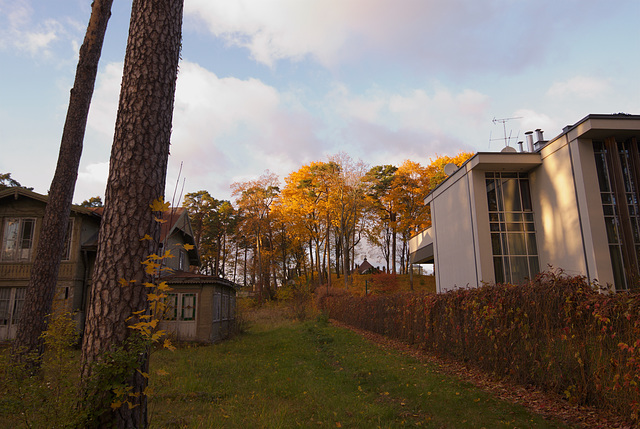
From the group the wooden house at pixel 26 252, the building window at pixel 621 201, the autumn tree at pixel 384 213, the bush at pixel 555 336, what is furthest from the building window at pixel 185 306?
the autumn tree at pixel 384 213

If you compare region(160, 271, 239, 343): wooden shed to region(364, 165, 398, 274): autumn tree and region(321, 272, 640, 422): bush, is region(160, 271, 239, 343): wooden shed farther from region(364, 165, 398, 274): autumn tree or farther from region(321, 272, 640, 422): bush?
region(364, 165, 398, 274): autumn tree

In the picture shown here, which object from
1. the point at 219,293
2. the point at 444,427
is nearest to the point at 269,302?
the point at 219,293

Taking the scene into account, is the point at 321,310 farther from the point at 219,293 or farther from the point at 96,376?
the point at 96,376

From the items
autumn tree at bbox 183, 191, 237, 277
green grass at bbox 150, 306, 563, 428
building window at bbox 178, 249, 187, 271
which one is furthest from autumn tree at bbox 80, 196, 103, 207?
green grass at bbox 150, 306, 563, 428

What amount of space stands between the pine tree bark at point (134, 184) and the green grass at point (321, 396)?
535 mm

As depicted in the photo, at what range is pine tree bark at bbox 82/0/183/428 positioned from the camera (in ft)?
10.7

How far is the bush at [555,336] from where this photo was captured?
4941 mm

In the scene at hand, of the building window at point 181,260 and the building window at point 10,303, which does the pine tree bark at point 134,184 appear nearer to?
the building window at point 10,303

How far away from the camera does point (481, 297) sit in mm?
8297

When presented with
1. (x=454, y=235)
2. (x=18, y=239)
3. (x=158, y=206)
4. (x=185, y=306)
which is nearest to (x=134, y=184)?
(x=158, y=206)

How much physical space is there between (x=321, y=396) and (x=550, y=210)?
39.9 ft

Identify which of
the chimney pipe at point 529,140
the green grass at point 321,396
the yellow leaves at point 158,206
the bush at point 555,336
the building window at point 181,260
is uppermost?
the chimney pipe at point 529,140

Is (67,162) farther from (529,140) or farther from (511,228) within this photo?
(529,140)

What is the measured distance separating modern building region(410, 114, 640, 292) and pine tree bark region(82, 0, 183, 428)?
11.1 m
